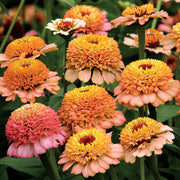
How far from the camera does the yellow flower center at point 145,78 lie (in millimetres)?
673

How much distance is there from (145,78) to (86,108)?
12 cm

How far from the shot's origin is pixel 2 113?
3.06 ft

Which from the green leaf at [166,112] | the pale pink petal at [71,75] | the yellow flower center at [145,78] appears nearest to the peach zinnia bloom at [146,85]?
the yellow flower center at [145,78]

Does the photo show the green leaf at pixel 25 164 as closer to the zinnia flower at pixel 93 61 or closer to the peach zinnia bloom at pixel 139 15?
the zinnia flower at pixel 93 61

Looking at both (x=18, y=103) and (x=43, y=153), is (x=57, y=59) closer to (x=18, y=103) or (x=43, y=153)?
(x=18, y=103)

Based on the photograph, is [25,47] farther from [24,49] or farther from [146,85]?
[146,85]

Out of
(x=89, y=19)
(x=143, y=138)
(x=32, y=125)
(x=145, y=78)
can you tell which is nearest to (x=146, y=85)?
(x=145, y=78)

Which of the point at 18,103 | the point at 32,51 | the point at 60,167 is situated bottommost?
the point at 60,167

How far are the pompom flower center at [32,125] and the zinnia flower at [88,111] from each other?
39mm

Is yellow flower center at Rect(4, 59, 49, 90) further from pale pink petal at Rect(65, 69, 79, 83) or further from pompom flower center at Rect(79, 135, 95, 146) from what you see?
pompom flower center at Rect(79, 135, 95, 146)

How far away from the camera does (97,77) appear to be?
2.54 feet

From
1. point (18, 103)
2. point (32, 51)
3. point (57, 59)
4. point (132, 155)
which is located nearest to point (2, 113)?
point (18, 103)

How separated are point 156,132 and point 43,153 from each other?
0.64ft

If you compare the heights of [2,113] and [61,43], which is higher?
[61,43]
